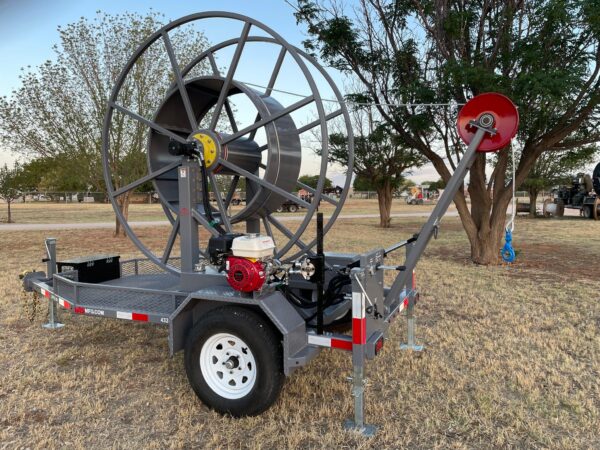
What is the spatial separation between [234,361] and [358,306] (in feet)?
3.45

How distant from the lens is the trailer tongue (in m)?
3.52

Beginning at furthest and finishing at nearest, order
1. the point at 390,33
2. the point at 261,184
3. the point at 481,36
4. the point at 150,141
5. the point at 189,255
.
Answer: the point at 390,33 → the point at 481,36 → the point at 150,141 → the point at 261,184 → the point at 189,255

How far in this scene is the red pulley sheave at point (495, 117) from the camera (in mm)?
3955

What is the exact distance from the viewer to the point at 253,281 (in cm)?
356

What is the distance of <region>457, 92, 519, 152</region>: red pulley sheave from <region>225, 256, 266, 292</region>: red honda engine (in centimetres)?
210

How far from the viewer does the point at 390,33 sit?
11.0 metres

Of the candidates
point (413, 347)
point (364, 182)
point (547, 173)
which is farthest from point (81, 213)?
point (413, 347)

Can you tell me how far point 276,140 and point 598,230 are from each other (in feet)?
62.2

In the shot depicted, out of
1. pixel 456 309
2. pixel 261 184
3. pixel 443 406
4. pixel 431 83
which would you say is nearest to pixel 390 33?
pixel 431 83

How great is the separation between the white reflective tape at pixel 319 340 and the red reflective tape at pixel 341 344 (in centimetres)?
4

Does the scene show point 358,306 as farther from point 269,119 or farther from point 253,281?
point 269,119

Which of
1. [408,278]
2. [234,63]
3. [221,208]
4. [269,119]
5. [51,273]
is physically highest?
[234,63]

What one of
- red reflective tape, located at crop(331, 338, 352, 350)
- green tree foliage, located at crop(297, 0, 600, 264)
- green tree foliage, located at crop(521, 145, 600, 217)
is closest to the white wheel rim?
red reflective tape, located at crop(331, 338, 352, 350)

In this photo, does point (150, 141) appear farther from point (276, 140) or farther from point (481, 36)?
point (481, 36)
